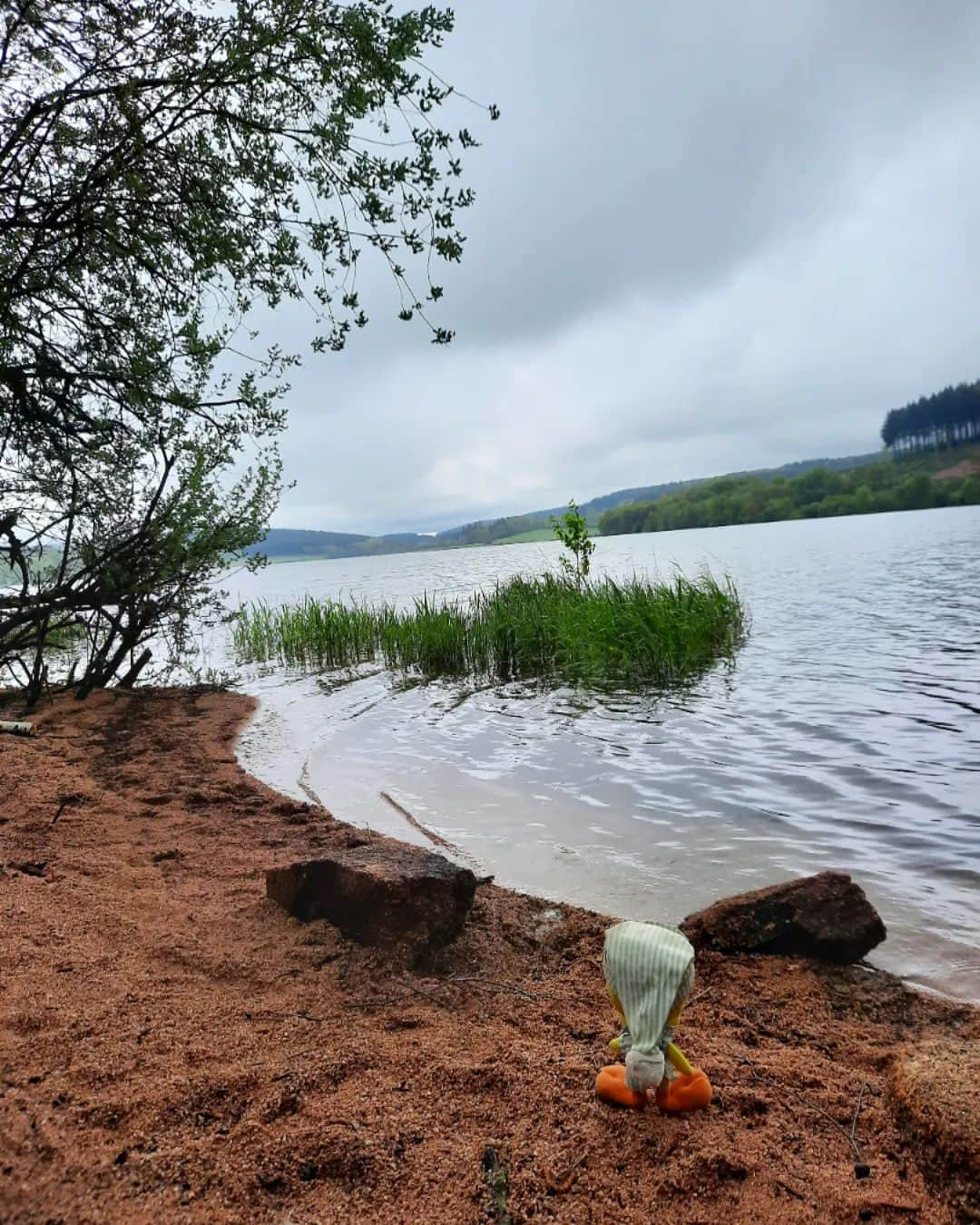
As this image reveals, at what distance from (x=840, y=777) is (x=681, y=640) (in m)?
6.65

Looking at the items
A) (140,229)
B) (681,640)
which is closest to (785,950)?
(140,229)

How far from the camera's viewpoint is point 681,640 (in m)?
13.6

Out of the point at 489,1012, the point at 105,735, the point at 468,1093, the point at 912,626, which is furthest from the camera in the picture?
the point at 912,626

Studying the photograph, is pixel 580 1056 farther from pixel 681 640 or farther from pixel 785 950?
pixel 681 640

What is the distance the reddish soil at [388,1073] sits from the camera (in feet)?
6.22

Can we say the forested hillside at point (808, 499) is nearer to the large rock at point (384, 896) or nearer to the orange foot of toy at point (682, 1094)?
the large rock at point (384, 896)

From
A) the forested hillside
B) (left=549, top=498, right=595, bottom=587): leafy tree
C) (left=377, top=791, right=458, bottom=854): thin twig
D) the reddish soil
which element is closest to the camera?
the reddish soil

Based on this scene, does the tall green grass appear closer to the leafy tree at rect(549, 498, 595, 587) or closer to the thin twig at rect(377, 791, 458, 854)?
the leafy tree at rect(549, 498, 595, 587)

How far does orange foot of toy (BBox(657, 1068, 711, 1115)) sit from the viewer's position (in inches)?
87.1

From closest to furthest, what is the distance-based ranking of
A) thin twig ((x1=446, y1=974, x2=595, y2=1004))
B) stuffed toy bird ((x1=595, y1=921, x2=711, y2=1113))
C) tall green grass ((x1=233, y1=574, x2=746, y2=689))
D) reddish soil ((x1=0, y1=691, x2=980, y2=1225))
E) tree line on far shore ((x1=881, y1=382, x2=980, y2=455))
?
reddish soil ((x1=0, y1=691, x2=980, y2=1225)) < stuffed toy bird ((x1=595, y1=921, x2=711, y2=1113)) < thin twig ((x1=446, y1=974, x2=595, y2=1004)) < tall green grass ((x1=233, y1=574, x2=746, y2=689)) < tree line on far shore ((x1=881, y1=382, x2=980, y2=455))

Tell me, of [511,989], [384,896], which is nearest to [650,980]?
[511,989]

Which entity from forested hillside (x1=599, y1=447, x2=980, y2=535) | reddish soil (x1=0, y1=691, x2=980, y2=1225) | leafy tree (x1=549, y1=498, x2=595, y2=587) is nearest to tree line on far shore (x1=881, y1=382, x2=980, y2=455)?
forested hillside (x1=599, y1=447, x2=980, y2=535)

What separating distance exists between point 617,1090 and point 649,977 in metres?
0.40

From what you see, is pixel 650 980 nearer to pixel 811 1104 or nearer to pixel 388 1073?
pixel 811 1104
